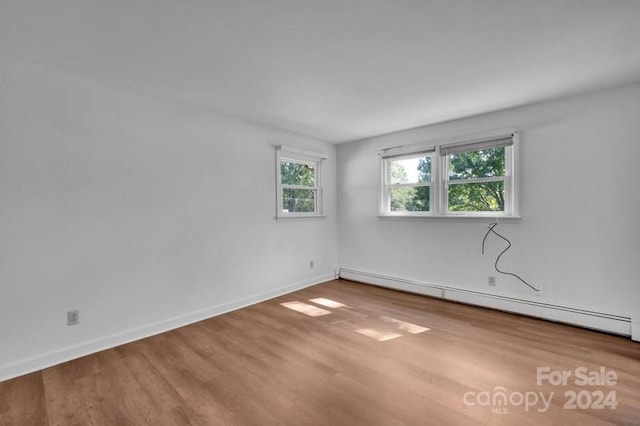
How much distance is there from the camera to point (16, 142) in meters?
2.25

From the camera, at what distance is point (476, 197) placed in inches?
148

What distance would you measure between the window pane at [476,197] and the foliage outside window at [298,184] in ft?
6.92

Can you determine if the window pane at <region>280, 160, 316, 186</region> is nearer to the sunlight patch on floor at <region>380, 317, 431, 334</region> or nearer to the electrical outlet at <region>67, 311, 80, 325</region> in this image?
the sunlight patch on floor at <region>380, 317, 431, 334</region>

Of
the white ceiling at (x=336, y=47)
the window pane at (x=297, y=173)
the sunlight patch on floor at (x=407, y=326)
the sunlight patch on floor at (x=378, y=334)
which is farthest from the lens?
the window pane at (x=297, y=173)

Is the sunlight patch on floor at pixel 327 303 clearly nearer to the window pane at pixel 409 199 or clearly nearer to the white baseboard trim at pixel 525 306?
the white baseboard trim at pixel 525 306

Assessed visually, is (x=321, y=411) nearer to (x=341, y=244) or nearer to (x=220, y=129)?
(x=220, y=129)

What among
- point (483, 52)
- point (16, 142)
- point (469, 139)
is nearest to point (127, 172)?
point (16, 142)

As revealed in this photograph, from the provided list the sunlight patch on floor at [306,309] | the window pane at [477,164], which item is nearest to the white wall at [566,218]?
the window pane at [477,164]

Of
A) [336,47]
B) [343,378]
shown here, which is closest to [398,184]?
[336,47]

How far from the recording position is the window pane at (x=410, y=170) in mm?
4227

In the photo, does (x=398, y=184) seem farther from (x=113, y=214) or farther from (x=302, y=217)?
(x=113, y=214)

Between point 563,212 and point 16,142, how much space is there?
5161 mm

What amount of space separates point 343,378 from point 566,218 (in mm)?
2946

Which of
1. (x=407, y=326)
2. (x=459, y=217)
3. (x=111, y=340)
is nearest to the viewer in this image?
(x=111, y=340)
